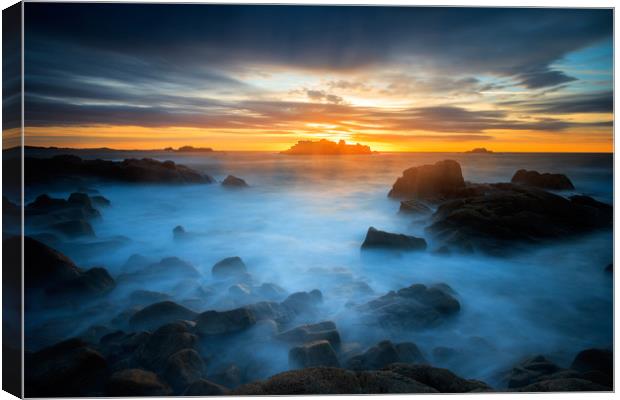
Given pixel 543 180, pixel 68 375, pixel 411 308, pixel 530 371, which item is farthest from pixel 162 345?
pixel 543 180

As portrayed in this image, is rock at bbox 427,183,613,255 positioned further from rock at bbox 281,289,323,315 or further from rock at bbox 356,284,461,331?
rock at bbox 281,289,323,315

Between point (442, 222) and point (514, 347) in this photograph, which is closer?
point (514, 347)

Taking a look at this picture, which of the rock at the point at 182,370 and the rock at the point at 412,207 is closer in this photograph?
the rock at the point at 182,370

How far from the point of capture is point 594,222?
4.11 metres

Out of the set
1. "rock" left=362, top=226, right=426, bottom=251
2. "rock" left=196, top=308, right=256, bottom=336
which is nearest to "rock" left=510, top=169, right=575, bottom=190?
"rock" left=362, top=226, right=426, bottom=251

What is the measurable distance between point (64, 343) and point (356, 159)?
299cm

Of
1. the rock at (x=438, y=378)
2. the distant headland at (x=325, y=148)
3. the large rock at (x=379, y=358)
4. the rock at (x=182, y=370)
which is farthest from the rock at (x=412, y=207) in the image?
the rock at (x=182, y=370)

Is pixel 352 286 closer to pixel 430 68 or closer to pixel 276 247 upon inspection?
pixel 276 247

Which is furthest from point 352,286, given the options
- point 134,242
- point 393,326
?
point 134,242

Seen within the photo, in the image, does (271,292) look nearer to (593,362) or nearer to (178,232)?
(178,232)

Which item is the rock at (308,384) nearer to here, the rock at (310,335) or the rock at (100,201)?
the rock at (310,335)

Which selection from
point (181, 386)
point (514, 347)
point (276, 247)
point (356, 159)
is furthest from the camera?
point (356, 159)

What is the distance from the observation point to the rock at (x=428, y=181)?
430cm

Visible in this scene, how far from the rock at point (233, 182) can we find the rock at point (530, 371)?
9.43ft
